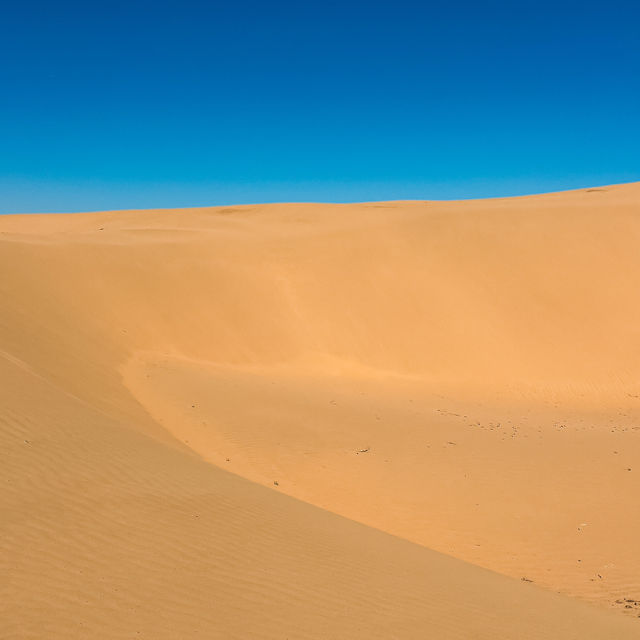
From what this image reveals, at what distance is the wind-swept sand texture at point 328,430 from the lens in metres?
4.55

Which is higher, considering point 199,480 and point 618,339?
point 618,339

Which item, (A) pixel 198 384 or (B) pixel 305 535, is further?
(A) pixel 198 384

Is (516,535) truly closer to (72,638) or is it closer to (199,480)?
(199,480)

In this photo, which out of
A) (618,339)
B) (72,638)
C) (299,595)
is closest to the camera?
(72,638)

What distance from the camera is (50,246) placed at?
20656mm

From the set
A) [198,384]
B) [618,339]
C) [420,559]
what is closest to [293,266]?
[198,384]

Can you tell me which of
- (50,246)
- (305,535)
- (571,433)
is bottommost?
(305,535)

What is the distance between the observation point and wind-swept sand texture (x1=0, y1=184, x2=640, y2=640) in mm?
4547

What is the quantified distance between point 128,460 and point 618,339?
1741 cm

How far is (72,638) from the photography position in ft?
11.4

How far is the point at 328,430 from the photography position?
11.4 metres

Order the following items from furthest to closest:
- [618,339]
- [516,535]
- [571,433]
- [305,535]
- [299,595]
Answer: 1. [618,339]
2. [571,433]
3. [516,535]
4. [305,535]
5. [299,595]

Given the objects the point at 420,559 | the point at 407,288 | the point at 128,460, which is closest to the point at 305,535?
the point at 420,559

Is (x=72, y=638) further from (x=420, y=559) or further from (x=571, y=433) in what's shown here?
(x=571, y=433)
